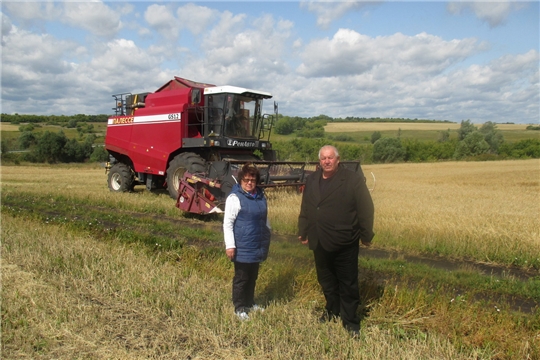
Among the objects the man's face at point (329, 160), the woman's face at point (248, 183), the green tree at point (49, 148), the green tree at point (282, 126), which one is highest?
the green tree at point (282, 126)

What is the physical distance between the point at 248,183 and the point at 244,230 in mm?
432

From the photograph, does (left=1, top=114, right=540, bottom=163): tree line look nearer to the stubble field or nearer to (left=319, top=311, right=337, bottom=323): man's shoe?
the stubble field

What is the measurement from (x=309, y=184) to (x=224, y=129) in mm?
8359

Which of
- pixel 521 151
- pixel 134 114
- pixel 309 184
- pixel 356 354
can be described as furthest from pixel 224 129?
pixel 521 151

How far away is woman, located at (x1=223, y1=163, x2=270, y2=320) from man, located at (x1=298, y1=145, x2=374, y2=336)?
1.50 ft

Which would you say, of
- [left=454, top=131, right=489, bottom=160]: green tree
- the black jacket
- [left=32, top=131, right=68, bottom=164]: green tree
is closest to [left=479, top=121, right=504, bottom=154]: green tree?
[left=454, top=131, right=489, bottom=160]: green tree

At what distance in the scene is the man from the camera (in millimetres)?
3842

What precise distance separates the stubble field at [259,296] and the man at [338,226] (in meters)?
0.29

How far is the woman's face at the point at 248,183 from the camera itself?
4.12 meters

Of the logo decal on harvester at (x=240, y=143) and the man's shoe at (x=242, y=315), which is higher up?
the logo decal on harvester at (x=240, y=143)

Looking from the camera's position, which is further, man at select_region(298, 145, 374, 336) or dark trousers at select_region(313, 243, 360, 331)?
dark trousers at select_region(313, 243, 360, 331)

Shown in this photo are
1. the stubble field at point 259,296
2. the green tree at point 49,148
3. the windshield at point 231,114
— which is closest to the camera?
the stubble field at point 259,296

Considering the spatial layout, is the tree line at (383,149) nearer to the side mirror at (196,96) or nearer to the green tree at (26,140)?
the green tree at (26,140)

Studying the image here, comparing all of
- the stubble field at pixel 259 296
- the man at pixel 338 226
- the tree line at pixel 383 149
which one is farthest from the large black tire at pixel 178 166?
the tree line at pixel 383 149
